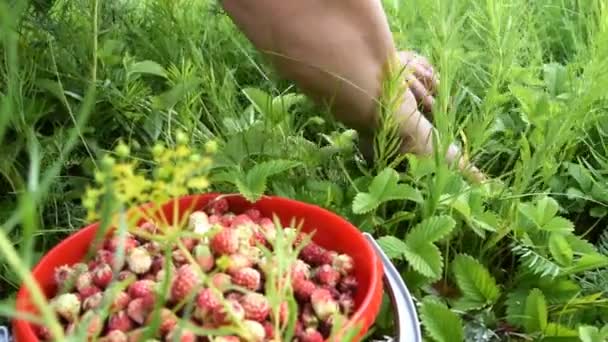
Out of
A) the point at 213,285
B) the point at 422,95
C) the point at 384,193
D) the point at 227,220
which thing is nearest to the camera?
the point at 213,285

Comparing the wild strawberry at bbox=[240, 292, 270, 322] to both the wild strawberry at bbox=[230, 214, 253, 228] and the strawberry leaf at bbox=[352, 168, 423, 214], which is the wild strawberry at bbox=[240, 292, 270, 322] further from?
the strawberry leaf at bbox=[352, 168, 423, 214]

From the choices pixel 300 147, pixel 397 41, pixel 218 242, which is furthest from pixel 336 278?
pixel 397 41

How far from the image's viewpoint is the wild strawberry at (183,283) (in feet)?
2.24

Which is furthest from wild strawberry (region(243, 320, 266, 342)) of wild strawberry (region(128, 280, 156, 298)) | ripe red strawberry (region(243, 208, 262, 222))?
ripe red strawberry (region(243, 208, 262, 222))

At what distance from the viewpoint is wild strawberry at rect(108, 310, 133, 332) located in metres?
0.70

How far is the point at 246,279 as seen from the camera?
2.40ft

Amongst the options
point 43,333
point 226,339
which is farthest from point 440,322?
point 43,333

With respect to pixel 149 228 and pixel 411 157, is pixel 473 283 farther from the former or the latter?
pixel 149 228

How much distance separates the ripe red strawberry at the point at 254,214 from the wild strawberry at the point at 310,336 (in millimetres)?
186

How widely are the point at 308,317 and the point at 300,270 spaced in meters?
0.05

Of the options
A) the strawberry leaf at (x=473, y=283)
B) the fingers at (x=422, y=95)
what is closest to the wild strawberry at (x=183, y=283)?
the strawberry leaf at (x=473, y=283)

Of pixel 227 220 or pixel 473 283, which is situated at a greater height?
pixel 227 220

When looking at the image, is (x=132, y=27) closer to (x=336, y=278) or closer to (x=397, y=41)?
(x=397, y=41)

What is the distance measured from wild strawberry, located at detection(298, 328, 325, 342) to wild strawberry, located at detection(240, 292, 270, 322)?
0.13 ft
